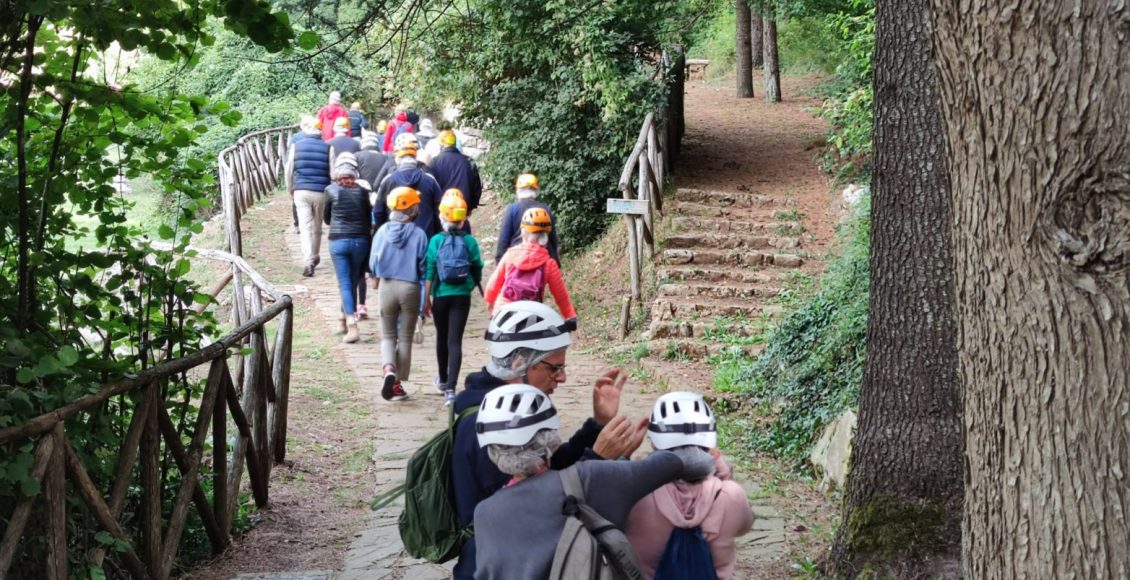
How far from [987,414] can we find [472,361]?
29.9 ft

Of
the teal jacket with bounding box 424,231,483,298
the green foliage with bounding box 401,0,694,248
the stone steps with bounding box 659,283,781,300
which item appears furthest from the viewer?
the green foliage with bounding box 401,0,694,248

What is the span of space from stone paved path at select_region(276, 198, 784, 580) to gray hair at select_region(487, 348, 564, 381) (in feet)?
8.13

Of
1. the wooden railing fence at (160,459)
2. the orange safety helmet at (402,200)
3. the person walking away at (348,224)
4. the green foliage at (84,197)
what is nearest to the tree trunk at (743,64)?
the person walking away at (348,224)

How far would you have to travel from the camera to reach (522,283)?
9.11 meters

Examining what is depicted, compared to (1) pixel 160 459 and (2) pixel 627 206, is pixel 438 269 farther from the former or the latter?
(2) pixel 627 206

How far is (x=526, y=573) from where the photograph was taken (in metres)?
3.21

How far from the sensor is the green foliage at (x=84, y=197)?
16.3ft

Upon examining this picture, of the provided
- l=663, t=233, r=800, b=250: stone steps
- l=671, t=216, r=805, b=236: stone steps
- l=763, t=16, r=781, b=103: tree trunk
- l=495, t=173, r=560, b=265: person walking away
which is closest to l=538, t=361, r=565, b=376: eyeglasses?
l=495, t=173, r=560, b=265: person walking away

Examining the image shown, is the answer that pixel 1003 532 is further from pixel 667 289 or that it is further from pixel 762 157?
pixel 762 157

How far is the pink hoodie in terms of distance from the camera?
3.46 m

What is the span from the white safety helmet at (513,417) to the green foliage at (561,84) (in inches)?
459

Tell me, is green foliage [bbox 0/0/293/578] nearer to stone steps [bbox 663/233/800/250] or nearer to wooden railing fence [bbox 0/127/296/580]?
wooden railing fence [bbox 0/127/296/580]

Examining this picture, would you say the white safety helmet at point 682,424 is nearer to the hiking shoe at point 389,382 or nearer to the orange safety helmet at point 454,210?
the orange safety helmet at point 454,210

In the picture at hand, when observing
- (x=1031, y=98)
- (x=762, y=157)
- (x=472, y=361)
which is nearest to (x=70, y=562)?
(x=1031, y=98)
